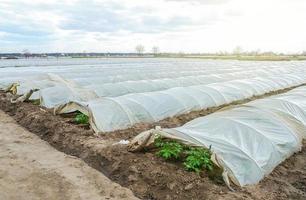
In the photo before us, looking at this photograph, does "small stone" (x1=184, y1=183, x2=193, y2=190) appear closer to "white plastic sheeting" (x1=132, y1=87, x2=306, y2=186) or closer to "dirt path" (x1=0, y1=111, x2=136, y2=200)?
"white plastic sheeting" (x1=132, y1=87, x2=306, y2=186)

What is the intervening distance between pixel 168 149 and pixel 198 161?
2.61ft

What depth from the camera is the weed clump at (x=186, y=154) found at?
6.80m

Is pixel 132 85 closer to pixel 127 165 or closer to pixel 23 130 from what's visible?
pixel 23 130

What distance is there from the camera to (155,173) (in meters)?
6.77

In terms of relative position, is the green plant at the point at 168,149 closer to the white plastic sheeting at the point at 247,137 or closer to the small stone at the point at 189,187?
the white plastic sheeting at the point at 247,137

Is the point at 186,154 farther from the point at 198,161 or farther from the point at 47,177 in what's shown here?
the point at 47,177

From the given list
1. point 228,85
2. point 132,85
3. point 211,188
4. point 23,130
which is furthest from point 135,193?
point 228,85

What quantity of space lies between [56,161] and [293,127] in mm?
6042

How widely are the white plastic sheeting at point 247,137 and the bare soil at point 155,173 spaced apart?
255mm

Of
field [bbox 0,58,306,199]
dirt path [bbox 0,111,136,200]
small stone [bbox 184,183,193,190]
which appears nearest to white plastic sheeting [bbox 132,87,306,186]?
field [bbox 0,58,306,199]

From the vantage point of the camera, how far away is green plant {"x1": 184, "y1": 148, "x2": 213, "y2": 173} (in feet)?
22.2

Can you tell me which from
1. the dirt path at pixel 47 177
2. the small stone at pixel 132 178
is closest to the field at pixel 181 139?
the small stone at pixel 132 178

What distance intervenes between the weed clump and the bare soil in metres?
0.16

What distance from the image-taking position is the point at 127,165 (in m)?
7.30
